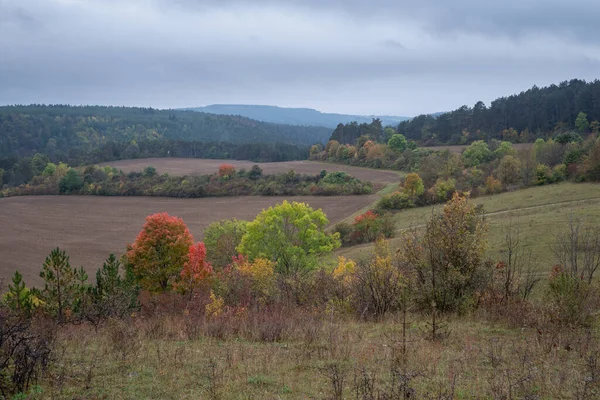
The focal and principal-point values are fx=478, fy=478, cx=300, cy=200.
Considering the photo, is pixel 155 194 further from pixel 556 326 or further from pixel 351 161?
pixel 556 326

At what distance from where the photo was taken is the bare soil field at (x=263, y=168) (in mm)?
92769

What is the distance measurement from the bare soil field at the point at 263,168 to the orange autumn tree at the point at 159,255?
5309 centimetres

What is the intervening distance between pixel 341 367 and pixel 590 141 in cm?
7268

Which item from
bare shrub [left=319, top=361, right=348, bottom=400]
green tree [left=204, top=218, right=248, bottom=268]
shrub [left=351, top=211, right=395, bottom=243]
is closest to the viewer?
bare shrub [left=319, top=361, right=348, bottom=400]

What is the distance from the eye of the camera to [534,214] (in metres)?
44.0

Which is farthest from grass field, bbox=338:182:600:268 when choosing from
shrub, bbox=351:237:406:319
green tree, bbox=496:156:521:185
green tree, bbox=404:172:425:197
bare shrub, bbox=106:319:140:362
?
bare shrub, bbox=106:319:140:362

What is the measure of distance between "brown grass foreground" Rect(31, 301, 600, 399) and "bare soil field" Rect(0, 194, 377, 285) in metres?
34.1

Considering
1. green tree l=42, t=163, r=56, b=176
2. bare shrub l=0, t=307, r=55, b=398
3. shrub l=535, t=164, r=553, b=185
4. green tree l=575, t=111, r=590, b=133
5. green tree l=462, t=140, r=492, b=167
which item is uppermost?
green tree l=575, t=111, r=590, b=133

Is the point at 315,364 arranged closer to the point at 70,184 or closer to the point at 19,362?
the point at 19,362

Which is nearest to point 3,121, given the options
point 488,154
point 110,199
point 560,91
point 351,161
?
point 110,199

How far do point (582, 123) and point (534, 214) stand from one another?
73.0 meters

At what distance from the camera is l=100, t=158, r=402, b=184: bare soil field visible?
304 feet

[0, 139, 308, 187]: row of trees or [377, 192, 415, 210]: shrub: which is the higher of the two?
[0, 139, 308, 187]: row of trees

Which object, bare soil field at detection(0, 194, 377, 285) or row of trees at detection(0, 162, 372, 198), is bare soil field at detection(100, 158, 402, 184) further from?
bare soil field at detection(0, 194, 377, 285)
